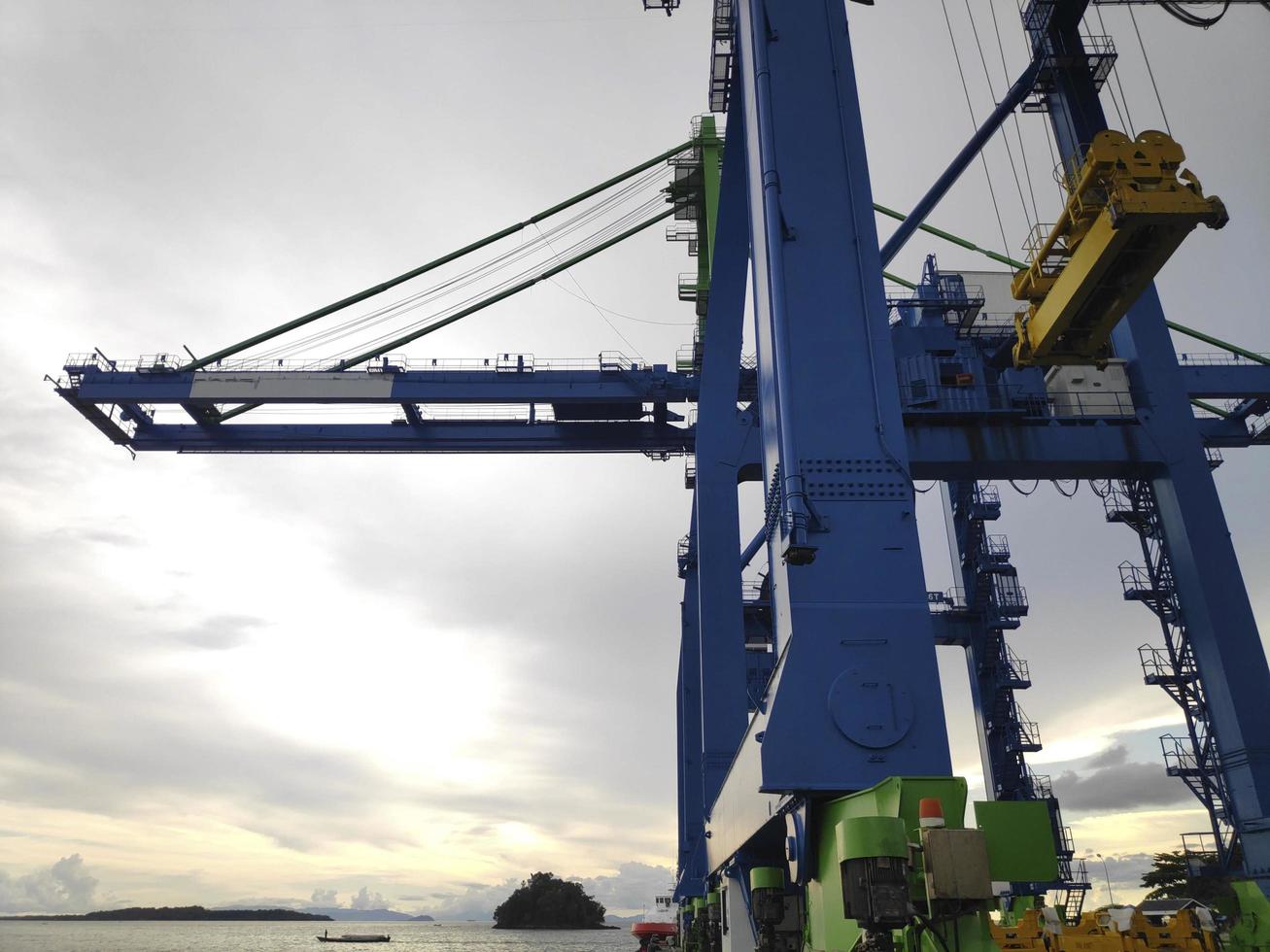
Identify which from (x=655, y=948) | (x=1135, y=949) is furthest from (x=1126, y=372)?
(x=655, y=948)

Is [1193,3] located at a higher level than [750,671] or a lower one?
higher

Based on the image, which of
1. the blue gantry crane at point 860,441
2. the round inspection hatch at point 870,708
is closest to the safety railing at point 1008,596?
the blue gantry crane at point 860,441

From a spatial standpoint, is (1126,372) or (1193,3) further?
(1126,372)

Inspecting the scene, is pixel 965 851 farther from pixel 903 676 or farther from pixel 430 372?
pixel 430 372

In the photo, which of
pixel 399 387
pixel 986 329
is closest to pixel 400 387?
pixel 399 387

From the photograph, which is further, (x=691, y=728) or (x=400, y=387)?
(x=691, y=728)

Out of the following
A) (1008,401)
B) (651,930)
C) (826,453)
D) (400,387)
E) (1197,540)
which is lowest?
(651,930)

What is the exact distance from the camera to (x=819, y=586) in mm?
7648

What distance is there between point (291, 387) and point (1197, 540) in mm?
21565

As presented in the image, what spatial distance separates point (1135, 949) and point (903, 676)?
781 cm

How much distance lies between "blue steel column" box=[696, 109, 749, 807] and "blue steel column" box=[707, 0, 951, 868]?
283 inches

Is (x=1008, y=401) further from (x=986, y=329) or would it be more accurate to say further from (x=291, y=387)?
(x=291, y=387)

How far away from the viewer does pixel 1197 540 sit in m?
17.3

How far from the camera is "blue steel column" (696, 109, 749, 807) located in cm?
1814
